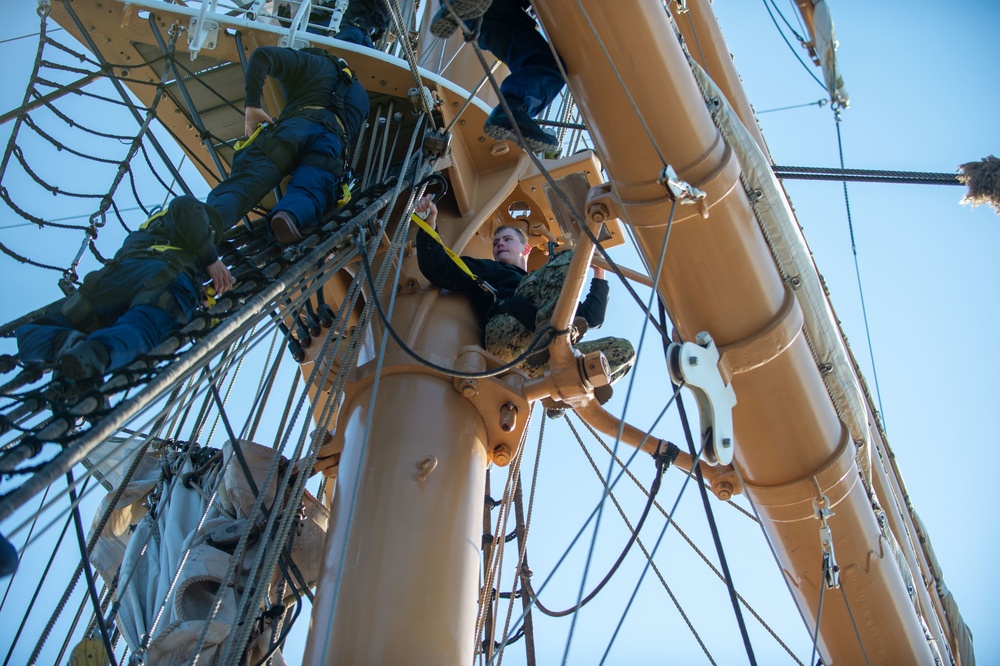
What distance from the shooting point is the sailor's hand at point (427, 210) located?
4917mm

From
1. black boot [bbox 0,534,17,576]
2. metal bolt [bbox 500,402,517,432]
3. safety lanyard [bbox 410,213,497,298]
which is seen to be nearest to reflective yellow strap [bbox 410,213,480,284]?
safety lanyard [bbox 410,213,497,298]

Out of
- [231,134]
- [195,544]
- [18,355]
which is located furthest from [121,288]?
[231,134]

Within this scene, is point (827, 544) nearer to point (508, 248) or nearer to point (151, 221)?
point (508, 248)

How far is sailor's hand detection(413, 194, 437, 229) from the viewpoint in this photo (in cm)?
492

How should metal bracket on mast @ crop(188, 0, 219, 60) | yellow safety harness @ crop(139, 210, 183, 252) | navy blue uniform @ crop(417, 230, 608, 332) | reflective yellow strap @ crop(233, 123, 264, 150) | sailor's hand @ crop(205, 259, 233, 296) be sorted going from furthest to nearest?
1. metal bracket on mast @ crop(188, 0, 219, 60)
2. reflective yellow strap @ crop(233, 123, 264, 150)
3. navy blue uniform @ crop(417, 230, 608, 332)
4. sailor's hand @ crop(205, 259, 233, 296)
5. yellow safety harness @ crop(139, 210, 183, 252)

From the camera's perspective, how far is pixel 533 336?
173 inches

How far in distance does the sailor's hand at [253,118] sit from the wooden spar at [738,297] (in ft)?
5.08

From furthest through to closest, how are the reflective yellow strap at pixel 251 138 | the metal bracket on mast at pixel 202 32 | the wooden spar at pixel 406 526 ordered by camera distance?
the metal bracket on mast at pixel 202 32, the reflective yellow strap at pixel 251 138, the wooden spar at pixel 406 526

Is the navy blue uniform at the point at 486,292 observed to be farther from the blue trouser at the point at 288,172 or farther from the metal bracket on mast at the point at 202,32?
the metal bracket on mast at the point at 202,32

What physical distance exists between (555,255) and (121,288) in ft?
6.60

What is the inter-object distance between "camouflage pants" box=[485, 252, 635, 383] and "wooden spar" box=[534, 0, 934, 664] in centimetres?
40

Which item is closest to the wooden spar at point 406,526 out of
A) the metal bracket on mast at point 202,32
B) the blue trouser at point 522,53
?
the blue trouser at point 522,53

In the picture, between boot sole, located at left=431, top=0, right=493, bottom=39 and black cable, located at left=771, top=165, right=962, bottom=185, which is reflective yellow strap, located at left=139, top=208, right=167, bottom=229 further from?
black cable, located at left=771, top=165, right=962, bottom=185

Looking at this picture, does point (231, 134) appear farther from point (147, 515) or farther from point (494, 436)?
point (494, 436)
